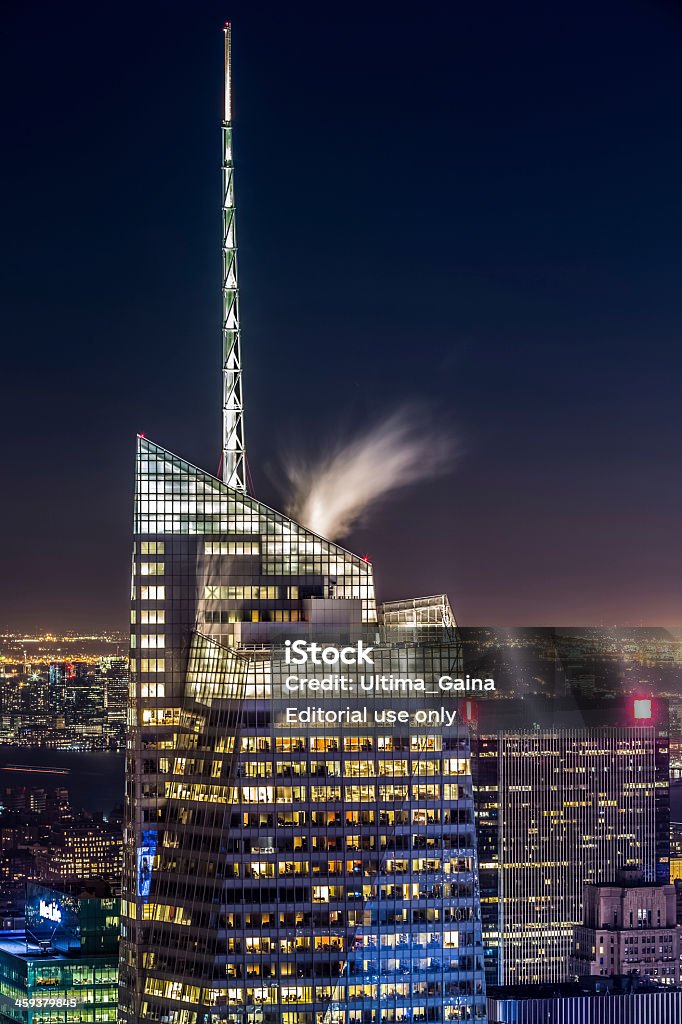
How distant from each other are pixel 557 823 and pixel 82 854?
3971cm

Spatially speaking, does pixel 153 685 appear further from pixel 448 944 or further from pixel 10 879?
pixel 10 879

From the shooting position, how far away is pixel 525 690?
144 meters

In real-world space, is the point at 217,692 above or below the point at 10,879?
above

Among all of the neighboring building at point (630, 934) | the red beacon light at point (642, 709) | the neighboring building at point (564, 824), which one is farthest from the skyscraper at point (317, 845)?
the neighboring building at point (564, 824)

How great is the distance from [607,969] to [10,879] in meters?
50.1

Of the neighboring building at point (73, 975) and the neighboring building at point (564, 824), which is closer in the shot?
the neighboring building at point (73, 975)

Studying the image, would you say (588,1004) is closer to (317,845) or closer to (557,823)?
(557,823)

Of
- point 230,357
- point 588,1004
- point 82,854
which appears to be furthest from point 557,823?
point 230,357

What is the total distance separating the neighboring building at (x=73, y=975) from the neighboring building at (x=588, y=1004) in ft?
101

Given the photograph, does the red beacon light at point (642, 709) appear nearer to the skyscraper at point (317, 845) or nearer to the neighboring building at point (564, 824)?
the neighboring building at point (564, 824)

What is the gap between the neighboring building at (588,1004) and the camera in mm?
131500

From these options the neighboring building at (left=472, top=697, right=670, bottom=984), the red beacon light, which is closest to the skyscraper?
the red beacon light

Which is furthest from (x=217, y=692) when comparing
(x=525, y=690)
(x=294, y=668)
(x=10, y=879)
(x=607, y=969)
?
(x=10, y=879)

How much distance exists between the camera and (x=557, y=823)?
181 m
